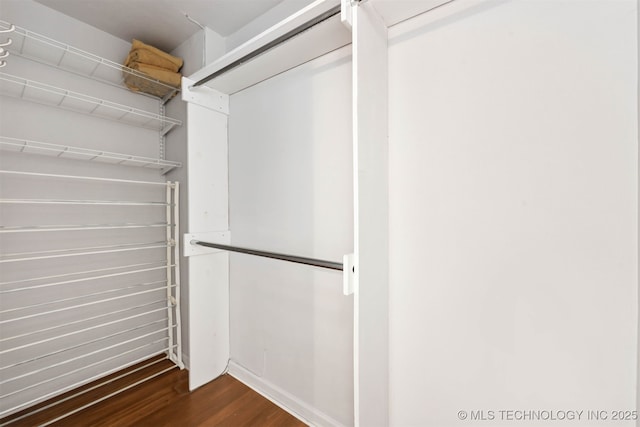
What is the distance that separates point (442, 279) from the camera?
0.97m

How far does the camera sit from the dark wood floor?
52.7 inches

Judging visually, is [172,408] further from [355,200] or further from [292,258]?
[355,200]

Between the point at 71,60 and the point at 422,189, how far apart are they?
79.7 inches

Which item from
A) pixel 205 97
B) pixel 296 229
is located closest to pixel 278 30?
pixel 205 97

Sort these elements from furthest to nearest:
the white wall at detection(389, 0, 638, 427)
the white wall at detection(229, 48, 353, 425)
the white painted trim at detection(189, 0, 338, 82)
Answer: the white wall at detection(229, 48, 353, 425) < the white painted trim at detection(189, 0, 338, 82) < the white wall at detection(389, 0, 638, 427)

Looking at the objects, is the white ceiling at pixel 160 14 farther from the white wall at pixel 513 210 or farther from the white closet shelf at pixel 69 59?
the white wall at pixel 513 210

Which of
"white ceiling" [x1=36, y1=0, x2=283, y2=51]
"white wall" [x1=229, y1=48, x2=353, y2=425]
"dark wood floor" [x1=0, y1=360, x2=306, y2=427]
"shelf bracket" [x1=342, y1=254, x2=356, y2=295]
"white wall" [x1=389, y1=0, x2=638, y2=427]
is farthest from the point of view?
"white ceiling" [x1=36, y1=0, x2=283, y2=51]

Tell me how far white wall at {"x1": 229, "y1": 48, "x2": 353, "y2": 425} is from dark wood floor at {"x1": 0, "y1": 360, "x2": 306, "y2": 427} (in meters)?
0.10

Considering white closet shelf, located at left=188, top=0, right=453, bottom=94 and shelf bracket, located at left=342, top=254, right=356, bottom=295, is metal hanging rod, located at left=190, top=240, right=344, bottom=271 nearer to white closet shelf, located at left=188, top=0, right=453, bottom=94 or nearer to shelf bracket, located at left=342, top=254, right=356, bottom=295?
shelf bracket, located at left=342, top=254, right=356, bottom=295

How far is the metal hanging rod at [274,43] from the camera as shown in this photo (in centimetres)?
97

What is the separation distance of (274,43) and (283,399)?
1.76m

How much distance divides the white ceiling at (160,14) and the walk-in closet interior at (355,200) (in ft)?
0.05

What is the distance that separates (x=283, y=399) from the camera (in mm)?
1443

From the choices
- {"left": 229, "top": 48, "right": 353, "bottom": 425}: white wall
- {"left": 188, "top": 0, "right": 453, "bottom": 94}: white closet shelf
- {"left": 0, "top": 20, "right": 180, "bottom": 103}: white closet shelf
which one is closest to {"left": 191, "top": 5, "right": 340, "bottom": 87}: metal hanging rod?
{"left": 188, "top": 0, "right": 453, "bottom": 94}: white closet shelf
